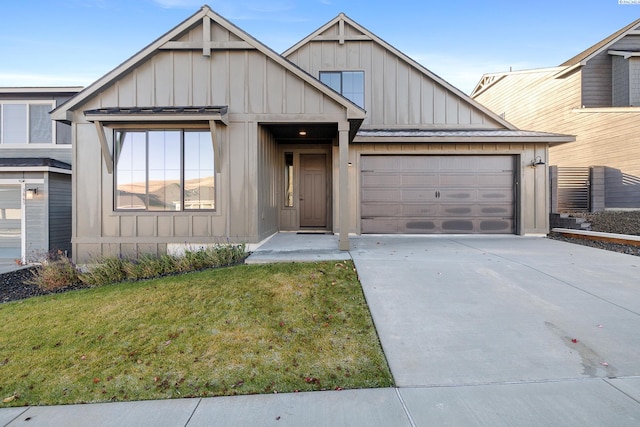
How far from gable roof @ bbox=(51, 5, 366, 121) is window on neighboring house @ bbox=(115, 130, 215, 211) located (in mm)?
1064

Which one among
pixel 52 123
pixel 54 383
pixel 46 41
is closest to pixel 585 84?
pixel 54 383

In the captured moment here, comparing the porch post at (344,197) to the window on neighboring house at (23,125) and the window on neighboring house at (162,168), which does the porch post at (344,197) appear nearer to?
the window on neighboring house at (162,168)

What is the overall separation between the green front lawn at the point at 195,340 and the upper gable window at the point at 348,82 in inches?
289

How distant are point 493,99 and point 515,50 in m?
3.53

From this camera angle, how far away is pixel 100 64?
1823 centimetres

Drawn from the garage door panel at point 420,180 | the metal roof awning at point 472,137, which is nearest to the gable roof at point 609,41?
the metal roof awning at point 472,137

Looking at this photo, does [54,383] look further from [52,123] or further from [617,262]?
[52,123]

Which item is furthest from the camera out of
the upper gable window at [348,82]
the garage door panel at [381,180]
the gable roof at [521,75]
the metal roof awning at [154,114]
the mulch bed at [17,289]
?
the gable roof at [521,75]

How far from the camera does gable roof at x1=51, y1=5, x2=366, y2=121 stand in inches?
260

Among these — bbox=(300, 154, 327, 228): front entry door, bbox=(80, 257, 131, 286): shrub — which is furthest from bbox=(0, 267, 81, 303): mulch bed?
bbox=(300, 154, 327, 228): front entry door

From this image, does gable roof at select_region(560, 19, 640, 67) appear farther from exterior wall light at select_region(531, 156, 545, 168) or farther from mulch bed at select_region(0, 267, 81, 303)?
mulch bed at select_region(0, 267, 81, 303)

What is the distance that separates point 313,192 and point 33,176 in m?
7.97

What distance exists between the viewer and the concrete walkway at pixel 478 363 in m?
2.20

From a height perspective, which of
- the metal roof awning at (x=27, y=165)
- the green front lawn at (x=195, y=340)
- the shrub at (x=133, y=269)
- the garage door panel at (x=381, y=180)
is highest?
the metal roof awning at (x=27, y=165)
